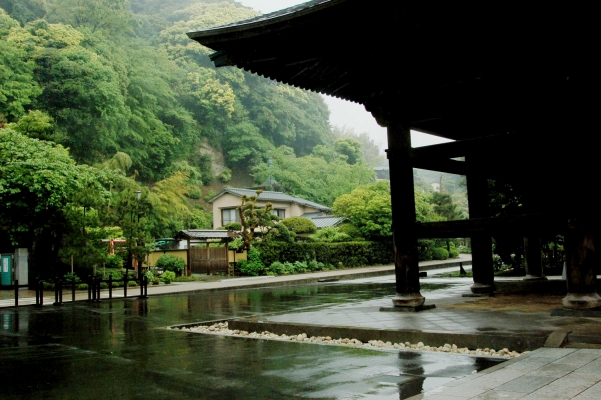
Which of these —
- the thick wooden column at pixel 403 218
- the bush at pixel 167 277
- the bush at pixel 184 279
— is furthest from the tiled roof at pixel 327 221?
the thick wooden column at pixel 403 218

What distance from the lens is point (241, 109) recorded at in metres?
70.1

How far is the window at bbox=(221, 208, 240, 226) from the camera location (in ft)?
161

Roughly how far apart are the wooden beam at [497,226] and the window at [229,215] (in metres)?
40.9

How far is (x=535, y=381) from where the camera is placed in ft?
14.1

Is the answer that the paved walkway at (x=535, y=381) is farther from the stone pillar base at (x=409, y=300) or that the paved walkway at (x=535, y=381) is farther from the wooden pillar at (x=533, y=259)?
the wooden pillar at (x=533, y=259)

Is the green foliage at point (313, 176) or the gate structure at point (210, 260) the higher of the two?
the green foliage at point (313, 176)

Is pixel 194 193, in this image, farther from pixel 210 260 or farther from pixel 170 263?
pixel 170 263

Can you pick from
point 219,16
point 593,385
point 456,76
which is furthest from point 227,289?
point 219,16

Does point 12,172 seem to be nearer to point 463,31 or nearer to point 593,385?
point 463,31

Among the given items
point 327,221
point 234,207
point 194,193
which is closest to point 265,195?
point 234,207

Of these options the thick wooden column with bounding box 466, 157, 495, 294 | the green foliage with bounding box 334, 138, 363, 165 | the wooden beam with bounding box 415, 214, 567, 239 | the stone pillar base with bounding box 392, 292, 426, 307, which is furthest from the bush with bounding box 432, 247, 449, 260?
the wooden beam with bounding box 415, 214, 567, 239

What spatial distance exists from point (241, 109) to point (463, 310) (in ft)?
209

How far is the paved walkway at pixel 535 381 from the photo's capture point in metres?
3.92

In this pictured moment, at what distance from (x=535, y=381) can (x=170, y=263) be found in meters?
26.7
